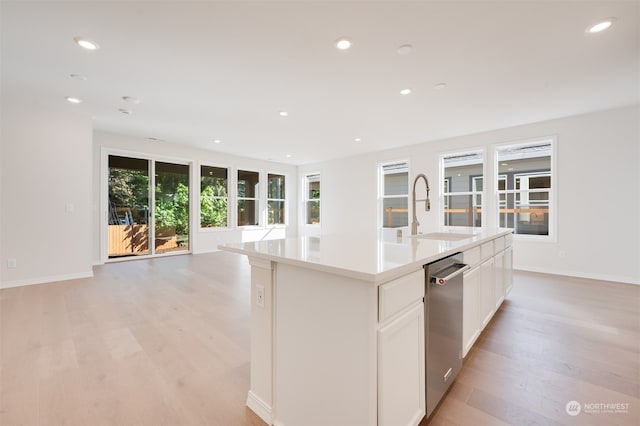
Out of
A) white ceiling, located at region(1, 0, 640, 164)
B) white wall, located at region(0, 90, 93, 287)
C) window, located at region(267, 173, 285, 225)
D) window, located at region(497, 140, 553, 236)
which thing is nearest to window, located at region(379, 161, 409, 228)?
window, located at region(497, 140, 553, 236)

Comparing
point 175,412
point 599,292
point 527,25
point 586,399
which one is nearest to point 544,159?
point 599,292

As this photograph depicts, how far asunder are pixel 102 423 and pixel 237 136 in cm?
506

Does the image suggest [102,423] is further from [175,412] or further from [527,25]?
[527,25]

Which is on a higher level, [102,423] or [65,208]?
[65,208]

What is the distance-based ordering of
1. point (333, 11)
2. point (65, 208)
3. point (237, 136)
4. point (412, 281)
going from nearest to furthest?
point (412, 281) < point (333, 11) < point (65, 208) < point (237, 136)

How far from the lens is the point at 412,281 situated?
1.28m

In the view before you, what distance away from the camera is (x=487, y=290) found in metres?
2.43

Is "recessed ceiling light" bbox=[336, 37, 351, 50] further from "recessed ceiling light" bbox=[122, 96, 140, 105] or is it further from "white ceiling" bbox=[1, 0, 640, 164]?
"recessed ceiling light" bbox=[122, 96, 140, 105]

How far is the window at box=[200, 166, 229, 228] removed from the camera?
711 cm

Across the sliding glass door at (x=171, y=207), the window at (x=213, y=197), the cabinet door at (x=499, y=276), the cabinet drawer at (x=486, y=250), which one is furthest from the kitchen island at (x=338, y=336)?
the window at (x=213, y=197)

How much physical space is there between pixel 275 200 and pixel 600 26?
7.61 m

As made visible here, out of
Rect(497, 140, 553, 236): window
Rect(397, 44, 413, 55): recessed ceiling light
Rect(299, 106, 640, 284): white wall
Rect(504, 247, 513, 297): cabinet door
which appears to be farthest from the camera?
Rect(497, 140, 553, 236): window

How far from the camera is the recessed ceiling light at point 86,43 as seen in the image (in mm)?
2444
